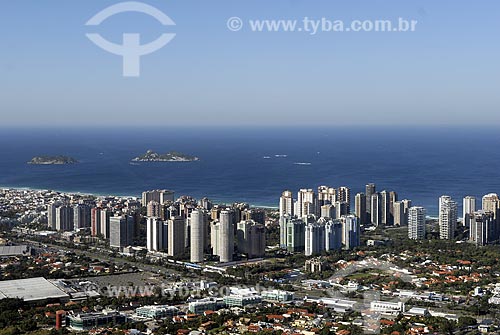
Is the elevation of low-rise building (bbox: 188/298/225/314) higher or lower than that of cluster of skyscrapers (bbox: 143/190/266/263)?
lower

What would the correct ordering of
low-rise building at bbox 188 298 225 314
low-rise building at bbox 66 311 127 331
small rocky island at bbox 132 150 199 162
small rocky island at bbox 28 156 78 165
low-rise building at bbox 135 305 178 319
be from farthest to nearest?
small rocky island at bbox 132 150 199 162
small rocky island at bbox 28 156 78 165
low-rise building at bbox 188 298 225 314
low-rise building at bbox 135 305 178 319
low-rise building at bbox 66 311 127 331

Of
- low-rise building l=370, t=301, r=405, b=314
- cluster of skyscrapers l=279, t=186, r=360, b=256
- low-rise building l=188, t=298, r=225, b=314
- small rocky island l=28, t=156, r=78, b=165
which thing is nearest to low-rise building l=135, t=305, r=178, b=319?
low-rise building l=188, t=298, r=225, b=314

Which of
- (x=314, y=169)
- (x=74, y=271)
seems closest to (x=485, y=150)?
(x=314, y=169)

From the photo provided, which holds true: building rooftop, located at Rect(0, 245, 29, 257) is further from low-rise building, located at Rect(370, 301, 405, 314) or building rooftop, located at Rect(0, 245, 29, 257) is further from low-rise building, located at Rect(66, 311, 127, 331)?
low-rise building, located at Rect(370, 301, 405, 314)

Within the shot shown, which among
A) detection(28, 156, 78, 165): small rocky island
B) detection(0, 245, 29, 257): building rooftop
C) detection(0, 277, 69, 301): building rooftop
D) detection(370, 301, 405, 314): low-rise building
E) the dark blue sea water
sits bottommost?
detection(370, 301, 405, 314): low-rise building

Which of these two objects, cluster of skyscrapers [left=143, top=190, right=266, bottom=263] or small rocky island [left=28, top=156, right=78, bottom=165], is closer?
cluster of skyscrapers [left=143, top=190, right=266, bottom=263]

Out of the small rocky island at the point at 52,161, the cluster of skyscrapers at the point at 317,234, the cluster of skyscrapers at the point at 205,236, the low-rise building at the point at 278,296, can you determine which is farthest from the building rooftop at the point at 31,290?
the small rocky island at the point at 52,161

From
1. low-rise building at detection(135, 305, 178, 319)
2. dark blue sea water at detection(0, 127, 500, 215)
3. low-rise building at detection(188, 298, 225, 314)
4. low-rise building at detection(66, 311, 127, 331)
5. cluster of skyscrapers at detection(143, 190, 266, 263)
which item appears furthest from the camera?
dark blue sea water at detection(0, 127, 500, 215)

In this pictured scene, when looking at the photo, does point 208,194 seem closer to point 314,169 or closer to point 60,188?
point 60,188

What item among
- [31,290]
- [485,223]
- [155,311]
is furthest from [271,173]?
[155,311]
